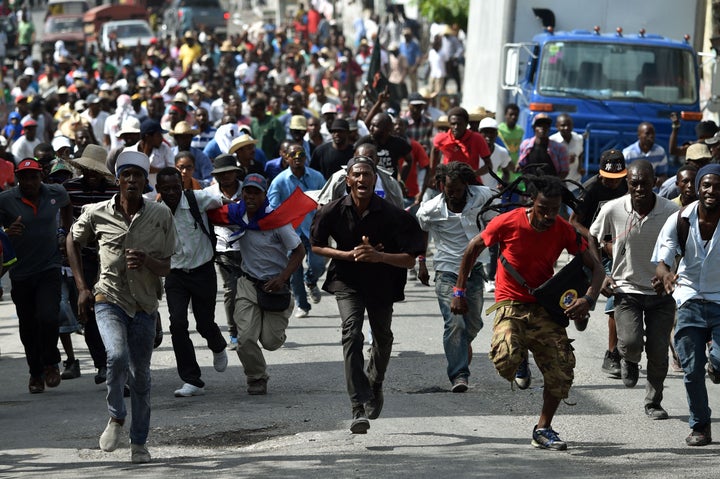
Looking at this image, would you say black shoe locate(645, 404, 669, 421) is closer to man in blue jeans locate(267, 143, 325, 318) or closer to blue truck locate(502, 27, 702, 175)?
man in blue jeans locate(267, 143, 325, 318)

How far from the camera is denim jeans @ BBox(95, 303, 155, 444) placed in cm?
816

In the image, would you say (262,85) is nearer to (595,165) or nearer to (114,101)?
(114,101)

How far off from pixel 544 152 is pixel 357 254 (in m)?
6.82

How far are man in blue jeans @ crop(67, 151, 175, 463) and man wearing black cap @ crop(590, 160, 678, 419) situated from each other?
302 cm

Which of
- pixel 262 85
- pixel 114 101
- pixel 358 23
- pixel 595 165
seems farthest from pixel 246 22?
pixel 595 165

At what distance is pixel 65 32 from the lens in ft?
172

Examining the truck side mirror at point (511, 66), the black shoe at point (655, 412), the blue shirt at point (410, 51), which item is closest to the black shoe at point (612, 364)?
the black shoe at point (655, 412)

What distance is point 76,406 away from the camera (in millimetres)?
10008

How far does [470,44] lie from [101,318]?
51.0 ft

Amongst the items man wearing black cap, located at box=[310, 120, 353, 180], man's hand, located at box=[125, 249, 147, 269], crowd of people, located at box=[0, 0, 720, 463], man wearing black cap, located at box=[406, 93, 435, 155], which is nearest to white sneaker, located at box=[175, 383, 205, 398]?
crowd of people, located at box=[0, 0, 720, 463]

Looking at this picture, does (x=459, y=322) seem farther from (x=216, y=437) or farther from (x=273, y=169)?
(x=273, y=169)

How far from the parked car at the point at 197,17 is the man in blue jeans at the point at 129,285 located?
44.1m

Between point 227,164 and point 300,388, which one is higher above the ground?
point 227,164

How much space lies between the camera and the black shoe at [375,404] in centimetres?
875
